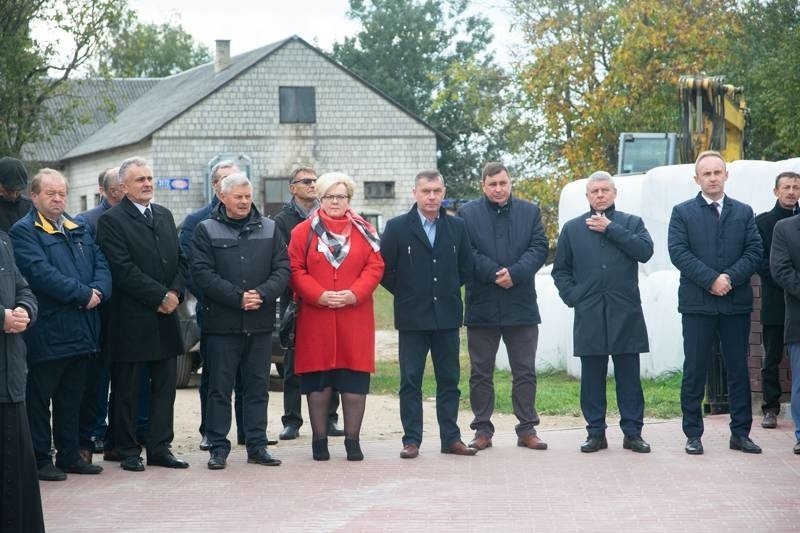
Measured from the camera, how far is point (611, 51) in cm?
3831

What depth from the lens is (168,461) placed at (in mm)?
9477

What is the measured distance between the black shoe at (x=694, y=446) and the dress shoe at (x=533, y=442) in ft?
3.36

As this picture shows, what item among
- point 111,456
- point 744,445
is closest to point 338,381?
point 111,456

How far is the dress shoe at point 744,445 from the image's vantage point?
31.9 ft

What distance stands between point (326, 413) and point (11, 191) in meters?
2.69

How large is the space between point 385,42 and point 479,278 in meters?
74.7

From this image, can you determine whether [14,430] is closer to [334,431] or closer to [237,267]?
[237,267]

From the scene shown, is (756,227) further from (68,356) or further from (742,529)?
(68,356)

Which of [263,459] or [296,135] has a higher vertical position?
[296,135]

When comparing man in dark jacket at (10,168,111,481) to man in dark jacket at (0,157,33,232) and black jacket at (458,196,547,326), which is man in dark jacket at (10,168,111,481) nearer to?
man in dark jacket at (0,157,33,232)

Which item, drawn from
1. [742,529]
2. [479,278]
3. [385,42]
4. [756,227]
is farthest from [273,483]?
[385,42]

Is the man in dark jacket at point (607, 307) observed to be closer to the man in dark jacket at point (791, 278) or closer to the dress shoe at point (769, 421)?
the man in dark jacket at point (791, 278)

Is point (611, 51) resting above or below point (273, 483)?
above

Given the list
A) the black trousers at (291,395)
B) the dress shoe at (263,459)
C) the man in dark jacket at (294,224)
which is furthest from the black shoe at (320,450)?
the black trousers at (291,395)
